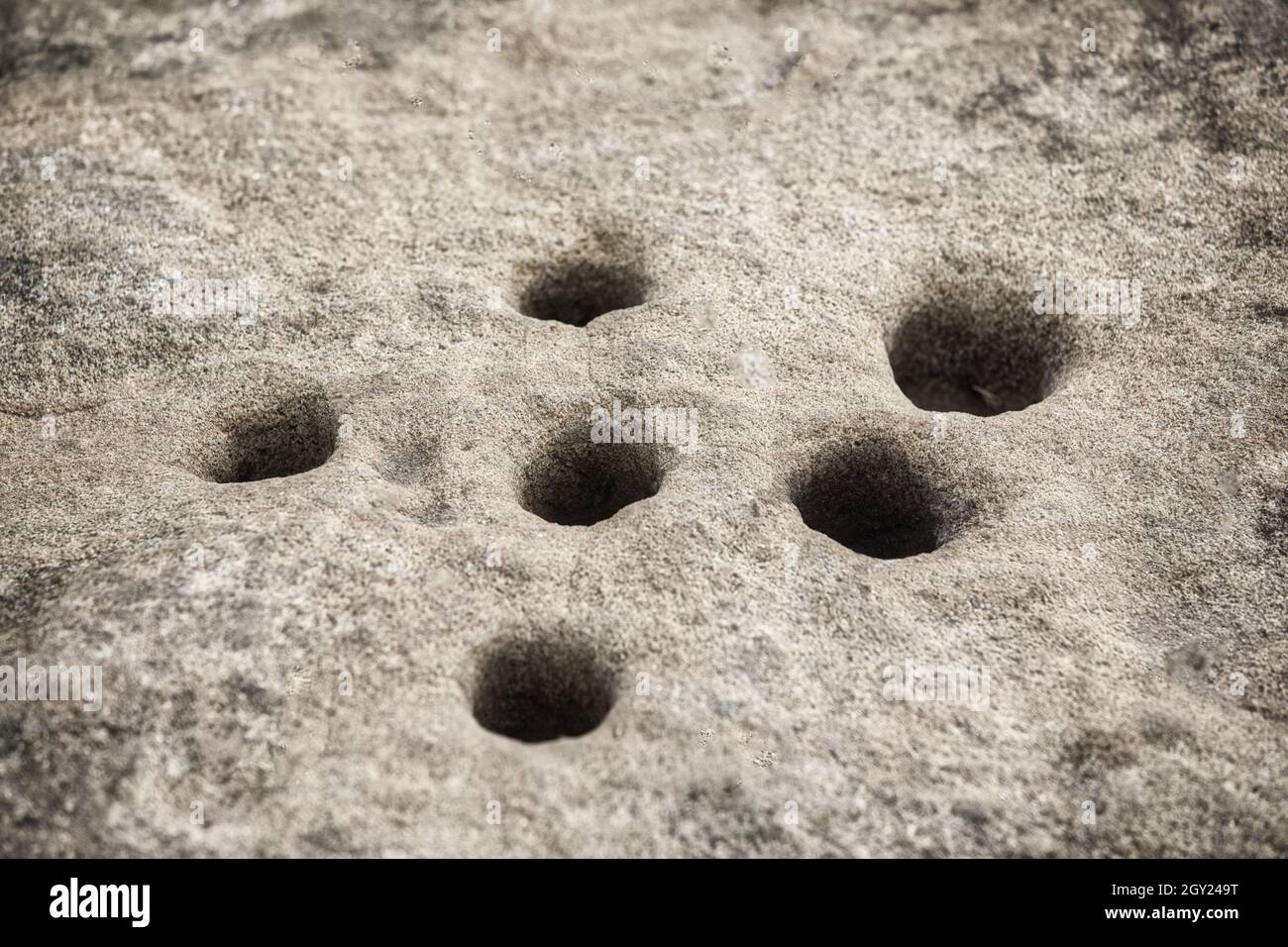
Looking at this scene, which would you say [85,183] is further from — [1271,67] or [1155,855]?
[1271,67]

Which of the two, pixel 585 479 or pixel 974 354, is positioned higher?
pixel 974 354

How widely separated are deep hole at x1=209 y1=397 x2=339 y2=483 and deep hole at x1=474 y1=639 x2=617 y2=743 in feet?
3.09

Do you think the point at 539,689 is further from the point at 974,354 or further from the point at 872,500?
the point at 974,354

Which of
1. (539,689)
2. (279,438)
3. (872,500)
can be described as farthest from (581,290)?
(539,689)

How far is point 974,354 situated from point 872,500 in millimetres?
800

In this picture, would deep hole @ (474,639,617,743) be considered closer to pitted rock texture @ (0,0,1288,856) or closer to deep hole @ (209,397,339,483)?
pitted rock texture @ (0,0,1288,856)

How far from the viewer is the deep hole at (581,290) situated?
3.88m

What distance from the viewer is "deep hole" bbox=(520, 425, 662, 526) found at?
10.8 ft

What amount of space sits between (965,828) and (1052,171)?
2.42 m

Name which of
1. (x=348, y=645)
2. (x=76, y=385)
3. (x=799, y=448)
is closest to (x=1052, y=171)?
(x=799, y=448)

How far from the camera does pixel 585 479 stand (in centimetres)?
336

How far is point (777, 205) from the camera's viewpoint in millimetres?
4031

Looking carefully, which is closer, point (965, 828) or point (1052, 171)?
point (965, 828)

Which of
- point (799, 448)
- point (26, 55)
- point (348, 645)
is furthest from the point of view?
point (26, 55)
